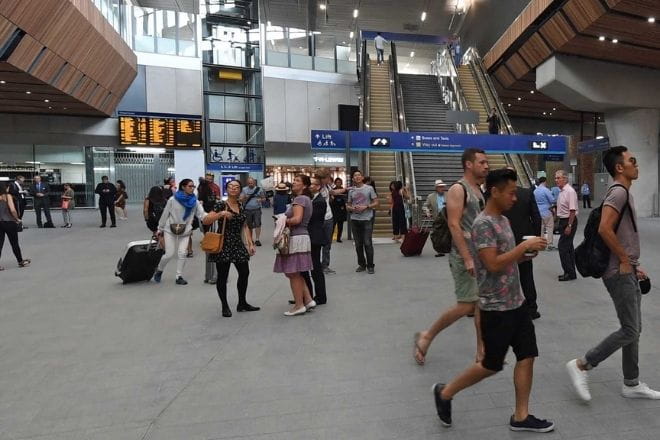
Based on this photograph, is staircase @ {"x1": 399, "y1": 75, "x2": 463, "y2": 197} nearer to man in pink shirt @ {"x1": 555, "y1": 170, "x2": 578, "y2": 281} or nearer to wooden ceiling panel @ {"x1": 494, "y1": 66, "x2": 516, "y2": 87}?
wooden ceiling panel @ {"x1": 494, "y1": 66, "x2": 516, "y2": 87}

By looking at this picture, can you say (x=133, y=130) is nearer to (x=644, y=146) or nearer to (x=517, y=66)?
(x=517, y=66)

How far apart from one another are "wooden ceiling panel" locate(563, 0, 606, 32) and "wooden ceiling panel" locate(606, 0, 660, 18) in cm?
38

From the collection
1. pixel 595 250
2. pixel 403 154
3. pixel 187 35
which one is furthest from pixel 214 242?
pixel 187 35

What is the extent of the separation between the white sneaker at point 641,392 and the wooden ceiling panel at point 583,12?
37.8 feet

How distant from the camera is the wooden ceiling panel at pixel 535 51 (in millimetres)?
14930

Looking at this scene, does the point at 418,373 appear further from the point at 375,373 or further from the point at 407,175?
the point at 407,175

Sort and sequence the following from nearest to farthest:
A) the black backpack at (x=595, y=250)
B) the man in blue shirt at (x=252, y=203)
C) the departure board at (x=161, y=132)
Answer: the black backpack at (x=595, y=250), the man in blue shirt at (x=252, y=203), the departure board at (x=161, y=132)

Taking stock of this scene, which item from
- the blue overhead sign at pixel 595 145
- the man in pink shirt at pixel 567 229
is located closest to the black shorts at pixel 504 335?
the man in pink shirt at pixel 567 229

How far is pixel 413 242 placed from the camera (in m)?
8.90

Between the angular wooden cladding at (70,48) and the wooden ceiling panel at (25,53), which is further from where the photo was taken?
the wooden ceiling panel at (25,53)

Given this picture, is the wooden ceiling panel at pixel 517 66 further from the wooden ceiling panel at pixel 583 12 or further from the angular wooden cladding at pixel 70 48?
the angular wooden cladding at pixel 70 48

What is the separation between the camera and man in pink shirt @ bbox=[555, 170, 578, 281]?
6508 mm

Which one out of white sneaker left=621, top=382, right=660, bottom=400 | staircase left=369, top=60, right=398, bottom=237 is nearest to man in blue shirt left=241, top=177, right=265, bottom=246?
staircase left=369, top=60, right=398, bottom=237

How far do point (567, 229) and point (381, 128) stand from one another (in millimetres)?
10934
